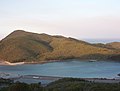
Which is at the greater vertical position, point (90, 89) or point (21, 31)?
point (21, 31)

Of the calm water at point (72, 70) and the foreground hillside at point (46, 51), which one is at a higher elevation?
the foreground hillside at point (46, 51)

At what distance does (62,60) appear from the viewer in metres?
130

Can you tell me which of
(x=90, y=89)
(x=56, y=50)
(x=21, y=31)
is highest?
(x=21, y=31)

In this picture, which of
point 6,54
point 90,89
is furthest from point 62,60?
point 90,89

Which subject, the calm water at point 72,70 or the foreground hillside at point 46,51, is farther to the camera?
the foreground hillside at point 46,51

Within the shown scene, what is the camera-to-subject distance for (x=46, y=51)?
145000 mm

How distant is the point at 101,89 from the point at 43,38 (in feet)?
Answer: 490

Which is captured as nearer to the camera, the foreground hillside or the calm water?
the calm water

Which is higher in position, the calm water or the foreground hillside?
the foreground hillside

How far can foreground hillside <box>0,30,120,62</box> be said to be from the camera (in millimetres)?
132750

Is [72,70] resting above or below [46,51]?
below

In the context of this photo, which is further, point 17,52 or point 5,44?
point 5,44

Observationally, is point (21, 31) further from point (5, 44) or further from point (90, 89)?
point (90, 89)

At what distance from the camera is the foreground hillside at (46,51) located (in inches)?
5226
